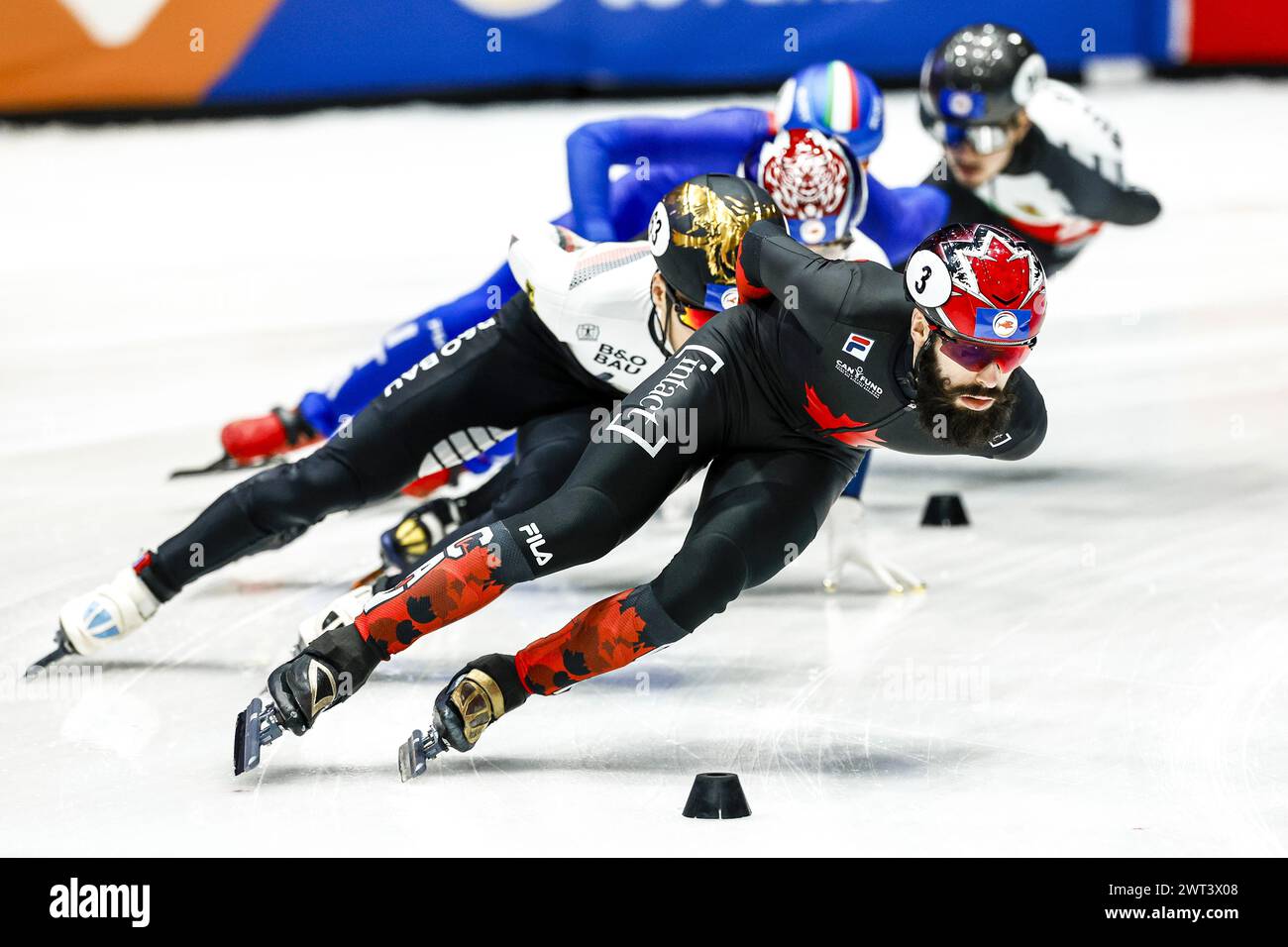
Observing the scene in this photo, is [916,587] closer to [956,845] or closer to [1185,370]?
[956,845]

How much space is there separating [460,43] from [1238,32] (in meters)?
6.38

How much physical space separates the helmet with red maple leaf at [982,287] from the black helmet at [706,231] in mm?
583

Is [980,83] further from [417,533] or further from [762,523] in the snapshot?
[762,523]

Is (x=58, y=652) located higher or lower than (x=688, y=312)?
lower

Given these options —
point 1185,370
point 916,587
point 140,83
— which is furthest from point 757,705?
point 140,83

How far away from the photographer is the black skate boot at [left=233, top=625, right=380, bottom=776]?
14.5 ft

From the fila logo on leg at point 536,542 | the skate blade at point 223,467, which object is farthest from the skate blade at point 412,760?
the skate blade at point 223,467

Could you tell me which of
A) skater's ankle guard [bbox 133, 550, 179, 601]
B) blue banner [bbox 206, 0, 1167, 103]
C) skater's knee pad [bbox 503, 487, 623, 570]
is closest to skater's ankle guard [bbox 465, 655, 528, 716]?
skater's knee pad [bbox 503, 487, 623, 570]

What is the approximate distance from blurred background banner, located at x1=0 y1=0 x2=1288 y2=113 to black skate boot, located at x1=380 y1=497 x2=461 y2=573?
9.18 m

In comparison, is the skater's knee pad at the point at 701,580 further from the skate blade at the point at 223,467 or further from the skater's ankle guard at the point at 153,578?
the skate blade at the point at 223,467

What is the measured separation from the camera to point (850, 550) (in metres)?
6.45

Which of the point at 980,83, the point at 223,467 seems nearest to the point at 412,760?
the point at 223,467

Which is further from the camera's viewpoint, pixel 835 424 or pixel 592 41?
pixel 592 41

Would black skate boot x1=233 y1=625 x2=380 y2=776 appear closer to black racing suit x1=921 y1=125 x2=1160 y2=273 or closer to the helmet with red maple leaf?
the helmet with red maple leaf
